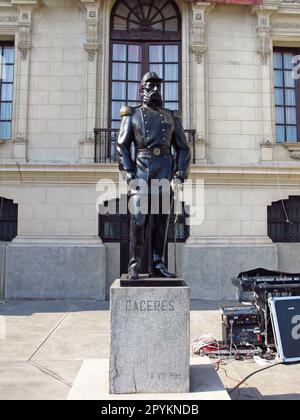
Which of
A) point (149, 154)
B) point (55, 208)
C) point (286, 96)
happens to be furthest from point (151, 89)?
point (286, 96)

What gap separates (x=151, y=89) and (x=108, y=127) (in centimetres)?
817

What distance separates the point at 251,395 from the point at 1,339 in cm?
500

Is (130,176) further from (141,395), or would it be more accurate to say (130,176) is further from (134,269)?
(141,395)

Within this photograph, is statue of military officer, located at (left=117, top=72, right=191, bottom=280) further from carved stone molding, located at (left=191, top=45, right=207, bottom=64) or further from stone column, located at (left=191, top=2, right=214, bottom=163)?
carved stone molding, located at (left=191, top=45, right=207, bottom=64)

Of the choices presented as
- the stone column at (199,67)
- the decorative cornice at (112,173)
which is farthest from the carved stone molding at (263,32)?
the decorative cornice at (112,173)

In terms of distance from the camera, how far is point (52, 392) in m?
5.12

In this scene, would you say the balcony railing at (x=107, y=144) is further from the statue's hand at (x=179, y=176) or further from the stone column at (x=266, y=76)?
the statue's hand at (x=179, y=176)

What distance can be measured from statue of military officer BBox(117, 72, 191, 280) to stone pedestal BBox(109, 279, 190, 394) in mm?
485

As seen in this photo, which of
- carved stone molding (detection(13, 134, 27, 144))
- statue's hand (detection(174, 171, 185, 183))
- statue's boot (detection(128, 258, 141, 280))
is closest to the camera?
statue's boot (detection(128, 258, 141, 280))

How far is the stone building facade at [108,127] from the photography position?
12.3 metres

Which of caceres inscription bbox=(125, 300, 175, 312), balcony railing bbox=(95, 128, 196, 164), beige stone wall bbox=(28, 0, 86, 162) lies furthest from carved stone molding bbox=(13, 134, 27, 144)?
caceres inscription bbox=(125, 300, 175, 312)

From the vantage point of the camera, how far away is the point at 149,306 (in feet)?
14.8

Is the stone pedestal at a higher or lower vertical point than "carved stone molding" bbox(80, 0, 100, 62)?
lower

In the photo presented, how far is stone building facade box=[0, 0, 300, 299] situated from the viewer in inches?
483
